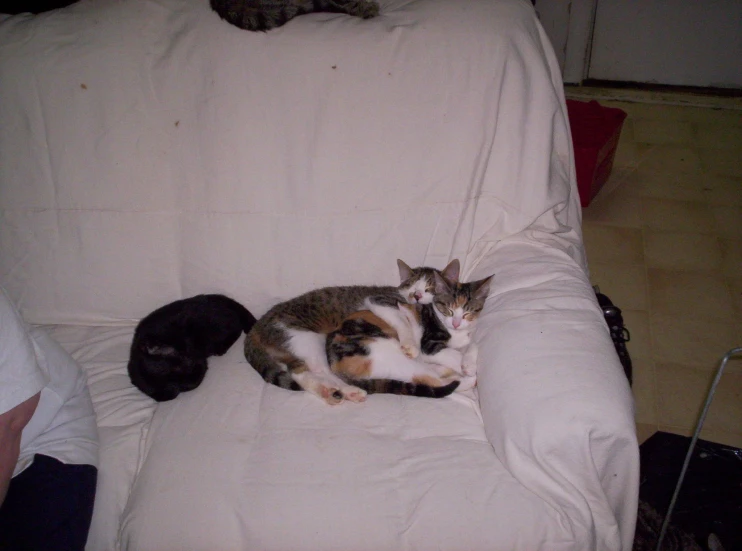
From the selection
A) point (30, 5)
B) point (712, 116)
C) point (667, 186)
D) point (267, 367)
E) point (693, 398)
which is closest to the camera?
point (267, 367)

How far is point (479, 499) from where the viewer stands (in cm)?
127

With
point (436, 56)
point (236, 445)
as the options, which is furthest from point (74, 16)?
point (236, 445)

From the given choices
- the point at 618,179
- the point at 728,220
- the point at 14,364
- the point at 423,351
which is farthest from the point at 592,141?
the point at 14,364

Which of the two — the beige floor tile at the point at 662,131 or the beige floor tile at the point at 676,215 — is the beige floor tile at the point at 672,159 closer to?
the beige floor tile at the point at 662,131

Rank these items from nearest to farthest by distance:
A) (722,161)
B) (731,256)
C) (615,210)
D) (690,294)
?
(690,294) → (731,256) → (615,210) → (722,161)

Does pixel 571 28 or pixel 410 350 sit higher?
pixel 571 28

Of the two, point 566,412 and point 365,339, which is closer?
point 566,412

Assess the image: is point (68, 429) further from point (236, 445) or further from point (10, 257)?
point (10, 257)

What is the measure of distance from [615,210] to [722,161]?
2.97ft

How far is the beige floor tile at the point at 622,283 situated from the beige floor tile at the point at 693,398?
383mm

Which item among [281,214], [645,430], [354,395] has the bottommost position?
[645,430]

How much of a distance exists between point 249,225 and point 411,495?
3.16 feet

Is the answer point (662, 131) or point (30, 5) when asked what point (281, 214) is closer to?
point (30, 5)

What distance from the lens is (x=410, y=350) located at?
5.51 feet
